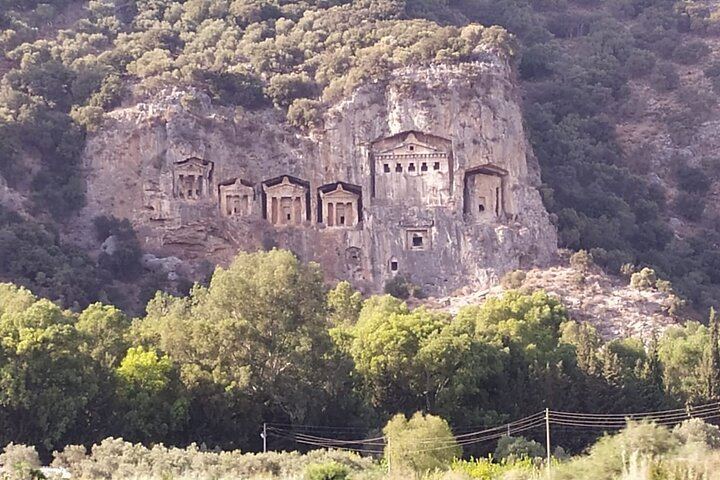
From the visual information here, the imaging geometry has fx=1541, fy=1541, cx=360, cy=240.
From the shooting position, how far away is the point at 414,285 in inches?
2630

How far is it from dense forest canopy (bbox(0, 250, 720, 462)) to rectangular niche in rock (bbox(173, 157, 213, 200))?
59.2 feet

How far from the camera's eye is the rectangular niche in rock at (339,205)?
7000 centimetres

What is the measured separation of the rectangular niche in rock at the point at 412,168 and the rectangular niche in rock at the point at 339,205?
1.21m

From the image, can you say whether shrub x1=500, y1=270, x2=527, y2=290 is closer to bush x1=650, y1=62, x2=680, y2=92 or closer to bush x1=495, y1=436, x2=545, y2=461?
bush x1=495, y1=436, x2=545, y2=461

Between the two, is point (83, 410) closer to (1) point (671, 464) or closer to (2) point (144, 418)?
(2) point (144, 418)

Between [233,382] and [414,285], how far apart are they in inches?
874

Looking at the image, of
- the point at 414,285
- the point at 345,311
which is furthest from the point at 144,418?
the point at 414,285

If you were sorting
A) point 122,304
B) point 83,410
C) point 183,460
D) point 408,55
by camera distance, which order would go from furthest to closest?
point 408,55, point 122,304, point 83,410, point 183,460

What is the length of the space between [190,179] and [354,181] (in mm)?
7469

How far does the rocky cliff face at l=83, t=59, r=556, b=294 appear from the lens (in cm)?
6812

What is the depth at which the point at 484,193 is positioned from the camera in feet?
226

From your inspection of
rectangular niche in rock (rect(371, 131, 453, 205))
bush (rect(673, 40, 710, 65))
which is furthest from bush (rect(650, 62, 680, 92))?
rectangular niche in rock (rect(371, 131, 453, 205))

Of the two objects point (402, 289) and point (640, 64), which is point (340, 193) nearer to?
point (402, 289)

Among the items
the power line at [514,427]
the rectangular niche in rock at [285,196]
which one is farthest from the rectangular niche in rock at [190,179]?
the power line at [514,427]
